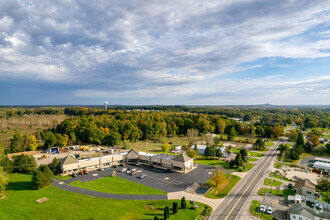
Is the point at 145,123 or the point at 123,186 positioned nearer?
the point at 123,186

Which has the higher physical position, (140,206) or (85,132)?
(85,132)

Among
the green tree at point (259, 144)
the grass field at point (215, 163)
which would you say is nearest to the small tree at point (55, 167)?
the grass field at point (215, 163)

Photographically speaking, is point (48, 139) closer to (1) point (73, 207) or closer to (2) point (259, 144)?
(1) point (73, 207)

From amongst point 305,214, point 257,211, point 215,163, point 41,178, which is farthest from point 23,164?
point 305,214

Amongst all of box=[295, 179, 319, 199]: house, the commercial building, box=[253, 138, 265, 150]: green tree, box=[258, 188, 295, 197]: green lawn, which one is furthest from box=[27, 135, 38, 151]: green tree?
box=[253, 138, 265, 150]: green tree

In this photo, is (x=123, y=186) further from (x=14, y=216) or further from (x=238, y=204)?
(x=238, y=204)

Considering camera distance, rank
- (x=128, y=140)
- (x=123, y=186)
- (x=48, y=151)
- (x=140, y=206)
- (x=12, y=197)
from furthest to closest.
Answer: (x=128, y=140)
(x=48, y=151)
(x=123, y=186)
(x=12, y=197)
(x=140, y=206)

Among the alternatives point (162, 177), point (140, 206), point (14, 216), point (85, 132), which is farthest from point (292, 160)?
point (85, 132)
